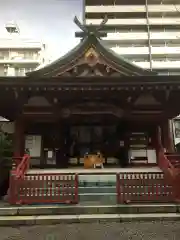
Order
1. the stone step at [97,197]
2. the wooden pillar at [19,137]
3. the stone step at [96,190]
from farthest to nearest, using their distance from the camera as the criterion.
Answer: the wooden pillar at [19,137] → the stone step at [96,190] → the stone step at [97,197]

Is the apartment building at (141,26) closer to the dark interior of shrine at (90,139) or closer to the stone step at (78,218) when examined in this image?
the dark interior of shrine at (90,139)

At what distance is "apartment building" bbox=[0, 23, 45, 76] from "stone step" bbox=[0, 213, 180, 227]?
43717 millimetres

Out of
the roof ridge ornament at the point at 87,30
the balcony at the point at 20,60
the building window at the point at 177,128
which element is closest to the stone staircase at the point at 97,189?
the roof ridge ornament at the point at 87,30

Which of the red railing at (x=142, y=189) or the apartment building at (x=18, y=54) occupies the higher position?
the apartment building at (x=18, y=54)

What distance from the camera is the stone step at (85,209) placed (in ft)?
23.7

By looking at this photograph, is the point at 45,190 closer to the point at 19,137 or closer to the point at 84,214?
the point at 84,214

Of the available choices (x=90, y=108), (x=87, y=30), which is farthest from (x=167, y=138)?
(x=87, y=30)

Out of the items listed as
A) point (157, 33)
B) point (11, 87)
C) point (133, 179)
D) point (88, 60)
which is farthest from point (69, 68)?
point (157, 33)

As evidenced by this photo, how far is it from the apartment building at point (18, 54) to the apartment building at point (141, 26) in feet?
36.5

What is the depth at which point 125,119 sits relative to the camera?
12789 millimetres

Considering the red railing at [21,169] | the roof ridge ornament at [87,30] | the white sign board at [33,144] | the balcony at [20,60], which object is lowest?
the red railing at [21,169]

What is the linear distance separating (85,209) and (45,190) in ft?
5.15

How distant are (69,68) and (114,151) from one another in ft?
15.8

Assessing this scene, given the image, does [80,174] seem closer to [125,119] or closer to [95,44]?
[125,119]
